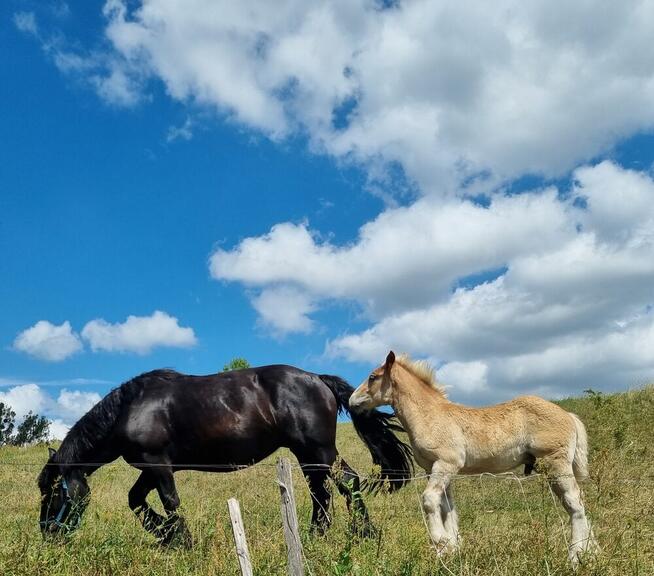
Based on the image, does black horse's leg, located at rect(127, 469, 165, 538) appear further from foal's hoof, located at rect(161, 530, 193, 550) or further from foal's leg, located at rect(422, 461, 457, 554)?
foal's leg, located at rect(422, 461, 457, 554)

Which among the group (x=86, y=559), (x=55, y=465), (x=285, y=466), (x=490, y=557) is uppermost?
(x=55, y=465)

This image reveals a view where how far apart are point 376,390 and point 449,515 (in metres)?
1.63

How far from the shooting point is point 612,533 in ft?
17.6

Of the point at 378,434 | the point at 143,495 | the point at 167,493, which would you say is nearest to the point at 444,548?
the point at 378,434

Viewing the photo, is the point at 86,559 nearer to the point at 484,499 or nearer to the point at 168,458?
the point at 168,458

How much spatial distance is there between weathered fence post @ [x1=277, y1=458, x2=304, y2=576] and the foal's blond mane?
9.14 ft

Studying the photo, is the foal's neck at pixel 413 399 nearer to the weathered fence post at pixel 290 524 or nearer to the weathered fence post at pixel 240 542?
the weathered fence post at pixel 290 524

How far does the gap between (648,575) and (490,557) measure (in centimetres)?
117

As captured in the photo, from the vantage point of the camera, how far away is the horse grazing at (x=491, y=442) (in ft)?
20.3

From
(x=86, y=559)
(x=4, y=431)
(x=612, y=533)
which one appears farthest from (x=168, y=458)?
(x=4, y=431)

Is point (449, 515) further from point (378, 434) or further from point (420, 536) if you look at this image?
point (378, 434)

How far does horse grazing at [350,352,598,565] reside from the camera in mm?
6188

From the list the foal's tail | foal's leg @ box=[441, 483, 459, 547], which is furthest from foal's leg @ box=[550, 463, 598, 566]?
foal's leg @ box=[441, 483, 459, 547]

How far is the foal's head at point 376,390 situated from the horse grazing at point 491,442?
232mm
